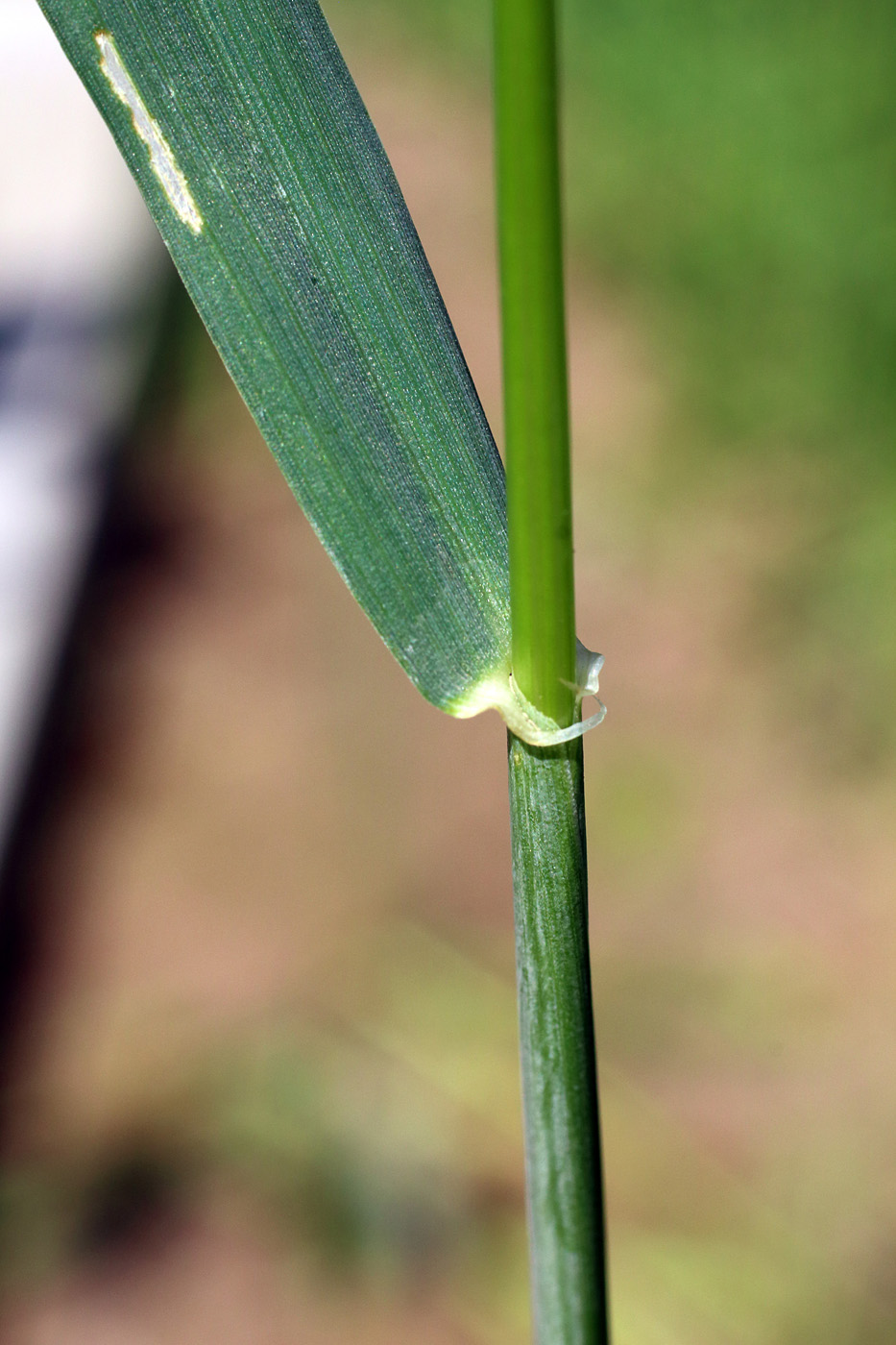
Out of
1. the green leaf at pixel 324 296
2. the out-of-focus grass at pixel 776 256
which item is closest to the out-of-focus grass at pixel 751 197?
the out-of-focus grass at pixel 776 256

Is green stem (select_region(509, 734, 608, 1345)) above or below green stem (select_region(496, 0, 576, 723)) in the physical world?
below

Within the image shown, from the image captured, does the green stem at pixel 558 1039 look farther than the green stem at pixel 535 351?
Yes

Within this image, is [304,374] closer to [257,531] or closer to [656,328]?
[257,531]

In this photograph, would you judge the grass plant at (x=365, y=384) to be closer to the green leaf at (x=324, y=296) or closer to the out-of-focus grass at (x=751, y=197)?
the green leaf at (x=324, y=296)

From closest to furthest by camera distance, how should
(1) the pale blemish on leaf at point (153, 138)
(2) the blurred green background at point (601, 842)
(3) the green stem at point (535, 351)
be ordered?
(3) the green stem at point (535, 351) → (1) the pale blemish on leaf at point (153, 138) → (2) the blurred green background at point (601, 842)

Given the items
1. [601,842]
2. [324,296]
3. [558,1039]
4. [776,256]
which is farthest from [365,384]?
[776,256]

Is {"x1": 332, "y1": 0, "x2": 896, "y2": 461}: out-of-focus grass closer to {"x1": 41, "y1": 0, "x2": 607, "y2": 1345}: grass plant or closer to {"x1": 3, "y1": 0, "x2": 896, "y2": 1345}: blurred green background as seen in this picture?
{"x1": 3, "y1": 0, "x2": 896, "y2": 1345}: blurred green background

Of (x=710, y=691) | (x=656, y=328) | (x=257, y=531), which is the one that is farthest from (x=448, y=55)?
(x=710, y=691)

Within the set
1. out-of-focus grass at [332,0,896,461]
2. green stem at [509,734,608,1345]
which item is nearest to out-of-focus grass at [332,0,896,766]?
out-of-focus grass at [332,0,896,461]
